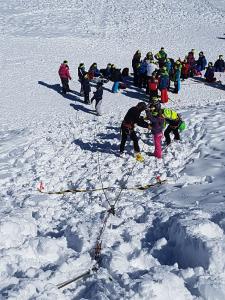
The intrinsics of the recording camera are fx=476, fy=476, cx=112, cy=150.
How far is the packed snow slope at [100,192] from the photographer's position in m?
7.05

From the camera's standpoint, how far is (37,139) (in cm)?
1533

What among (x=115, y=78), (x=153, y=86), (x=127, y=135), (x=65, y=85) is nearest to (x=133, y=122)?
(x=127, y=135)

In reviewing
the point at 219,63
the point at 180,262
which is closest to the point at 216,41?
the point at 219,63

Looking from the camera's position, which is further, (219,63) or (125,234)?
(219,63)

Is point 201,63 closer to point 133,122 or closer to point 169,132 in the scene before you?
point 169,132

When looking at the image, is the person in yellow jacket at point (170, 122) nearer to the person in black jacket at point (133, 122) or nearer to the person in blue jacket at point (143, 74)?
the person in black jacket at point (133, 122)

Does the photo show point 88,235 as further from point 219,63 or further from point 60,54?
point 60,54

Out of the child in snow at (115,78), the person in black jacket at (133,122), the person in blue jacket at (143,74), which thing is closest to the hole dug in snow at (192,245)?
the person in black jacket at (133,122)

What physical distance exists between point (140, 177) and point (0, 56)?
52.6ft

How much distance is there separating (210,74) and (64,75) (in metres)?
6.53

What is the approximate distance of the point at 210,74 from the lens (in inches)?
833

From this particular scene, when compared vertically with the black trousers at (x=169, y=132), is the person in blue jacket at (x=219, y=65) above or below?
above

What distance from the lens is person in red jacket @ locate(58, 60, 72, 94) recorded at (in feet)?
63.8

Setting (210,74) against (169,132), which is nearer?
(169,132)
